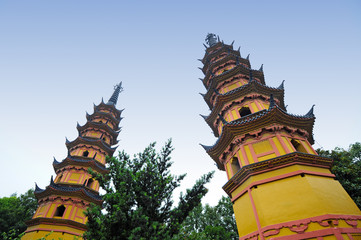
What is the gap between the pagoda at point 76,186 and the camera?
15.0 metres

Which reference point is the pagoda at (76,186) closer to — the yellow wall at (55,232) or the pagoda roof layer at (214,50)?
the yellow wall at (55,232)

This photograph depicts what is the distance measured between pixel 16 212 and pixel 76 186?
47.7 feet

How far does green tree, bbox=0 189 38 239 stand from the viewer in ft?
75.4

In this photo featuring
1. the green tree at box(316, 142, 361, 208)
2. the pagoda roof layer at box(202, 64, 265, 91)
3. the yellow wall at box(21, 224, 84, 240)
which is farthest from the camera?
the pagoda roof layer at box(202, 64, 265, 91)

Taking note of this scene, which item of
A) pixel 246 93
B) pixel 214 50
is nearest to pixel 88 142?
pixel 246 93

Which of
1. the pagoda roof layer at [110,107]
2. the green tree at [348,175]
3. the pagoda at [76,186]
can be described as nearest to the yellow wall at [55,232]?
the pagoda at [76,186]

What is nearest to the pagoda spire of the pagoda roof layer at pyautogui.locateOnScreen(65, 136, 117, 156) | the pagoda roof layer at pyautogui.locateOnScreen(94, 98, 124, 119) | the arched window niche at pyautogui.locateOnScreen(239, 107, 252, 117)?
the pagoda roof layer at pyautogui.locateOnScreen(94, 98, 124, 119)

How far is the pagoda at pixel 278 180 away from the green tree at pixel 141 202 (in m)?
3.75

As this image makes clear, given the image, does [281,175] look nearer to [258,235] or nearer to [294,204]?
[294,204]

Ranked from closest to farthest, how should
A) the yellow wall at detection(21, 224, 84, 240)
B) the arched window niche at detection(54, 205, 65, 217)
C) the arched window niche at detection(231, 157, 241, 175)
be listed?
1. the arched window niche at detection(231, 157, 241, 175)
2. the yellow wall at detection(21, 224, 84, 240)
3. the arched window niche at detection(54, 205, 65, 217)

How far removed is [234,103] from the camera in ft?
48.0

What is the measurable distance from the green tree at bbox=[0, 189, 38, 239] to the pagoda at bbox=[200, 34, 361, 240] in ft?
84.7

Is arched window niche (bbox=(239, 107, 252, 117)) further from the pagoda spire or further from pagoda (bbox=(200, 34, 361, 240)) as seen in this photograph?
the pagoda spire

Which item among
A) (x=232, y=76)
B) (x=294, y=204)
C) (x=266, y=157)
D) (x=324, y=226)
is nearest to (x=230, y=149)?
(x=266, y=157)
